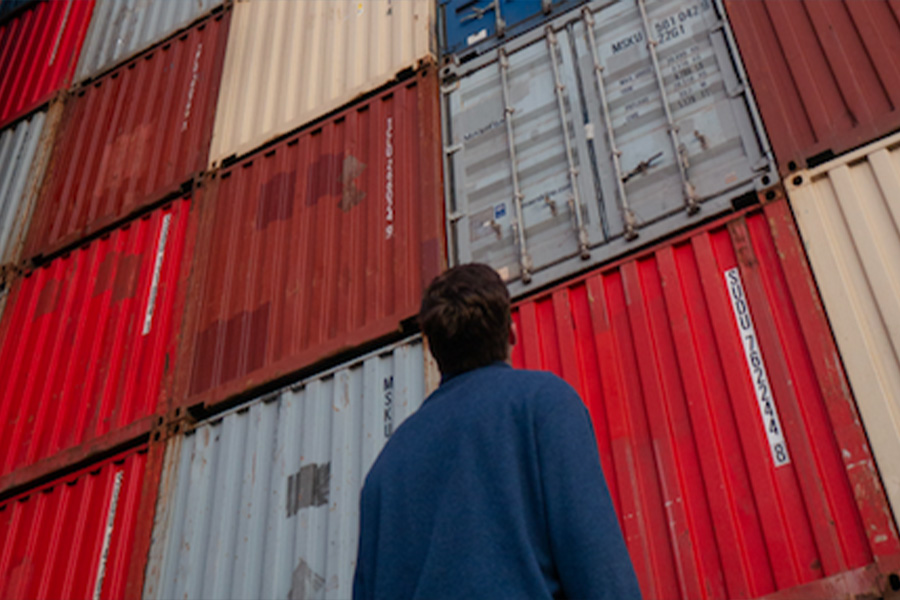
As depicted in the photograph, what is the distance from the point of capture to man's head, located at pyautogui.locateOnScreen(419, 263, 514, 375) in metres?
2.60

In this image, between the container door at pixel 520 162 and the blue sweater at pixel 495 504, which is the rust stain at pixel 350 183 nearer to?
the container door at pixel 520 162

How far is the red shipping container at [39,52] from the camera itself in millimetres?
14109

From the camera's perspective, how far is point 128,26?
45.6 ft

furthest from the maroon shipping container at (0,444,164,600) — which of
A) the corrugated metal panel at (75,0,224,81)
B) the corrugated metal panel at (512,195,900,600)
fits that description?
the corrugated metal panel at (75,0,224,81)

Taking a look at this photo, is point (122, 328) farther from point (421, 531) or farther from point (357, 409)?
point (421, 531)

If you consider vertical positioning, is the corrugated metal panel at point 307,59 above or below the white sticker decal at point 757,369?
above

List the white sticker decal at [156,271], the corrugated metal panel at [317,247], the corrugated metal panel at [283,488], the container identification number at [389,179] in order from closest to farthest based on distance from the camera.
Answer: the corrugated metal panel at [283,488] < the corrugated metal panel at [317,247] < the container identification number at [389,179] < the white sticker decal at [156,271]

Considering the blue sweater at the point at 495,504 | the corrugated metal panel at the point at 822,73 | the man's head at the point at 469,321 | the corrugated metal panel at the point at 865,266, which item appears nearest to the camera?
the blue sweater at the point at 495,504

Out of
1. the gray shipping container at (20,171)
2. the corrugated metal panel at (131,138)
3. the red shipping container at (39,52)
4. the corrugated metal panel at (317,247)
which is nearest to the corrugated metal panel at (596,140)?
the corrugated metal panel at (317,247)

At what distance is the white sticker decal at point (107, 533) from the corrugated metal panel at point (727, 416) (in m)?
4.25

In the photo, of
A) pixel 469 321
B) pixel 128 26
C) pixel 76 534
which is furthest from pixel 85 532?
pixel 128 26

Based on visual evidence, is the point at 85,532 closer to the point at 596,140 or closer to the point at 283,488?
the point at 283,488

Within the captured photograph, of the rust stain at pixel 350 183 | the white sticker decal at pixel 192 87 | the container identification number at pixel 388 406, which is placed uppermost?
the white sticker decal at pixel 192 87

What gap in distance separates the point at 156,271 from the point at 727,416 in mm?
6930
